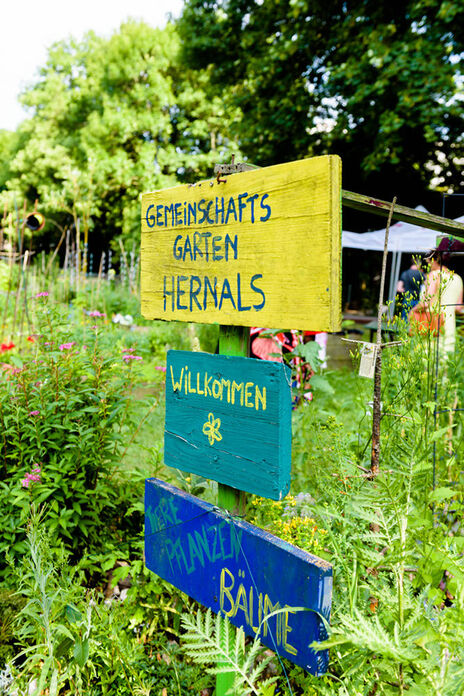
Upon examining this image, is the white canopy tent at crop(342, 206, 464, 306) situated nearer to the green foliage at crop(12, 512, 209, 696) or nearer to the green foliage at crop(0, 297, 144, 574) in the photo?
the green foliage at crop(0, 297, 144, 574)

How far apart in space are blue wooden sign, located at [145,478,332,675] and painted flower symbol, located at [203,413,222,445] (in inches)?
7.7

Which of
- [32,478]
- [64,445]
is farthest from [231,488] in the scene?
[64,445]

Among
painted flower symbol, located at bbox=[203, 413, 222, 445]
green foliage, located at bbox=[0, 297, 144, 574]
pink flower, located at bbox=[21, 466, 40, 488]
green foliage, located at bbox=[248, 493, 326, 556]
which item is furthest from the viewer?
green foliage, located at bbox=[0, 297, 144, 574]

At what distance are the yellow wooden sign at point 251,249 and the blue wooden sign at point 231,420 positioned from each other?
132 mm

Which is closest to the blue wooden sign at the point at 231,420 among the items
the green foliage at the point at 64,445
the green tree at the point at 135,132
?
the green foliage at the point at 64,445

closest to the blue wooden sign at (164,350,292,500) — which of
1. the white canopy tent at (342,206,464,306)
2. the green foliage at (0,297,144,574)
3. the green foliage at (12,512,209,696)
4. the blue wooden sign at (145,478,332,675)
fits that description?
the blue wooden sign at (145,478,332,675)

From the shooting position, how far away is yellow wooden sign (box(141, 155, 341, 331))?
1.17 meters

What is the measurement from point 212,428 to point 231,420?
0.29 ft

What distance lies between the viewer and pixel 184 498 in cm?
152

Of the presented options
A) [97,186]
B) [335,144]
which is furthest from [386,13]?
[97,186]

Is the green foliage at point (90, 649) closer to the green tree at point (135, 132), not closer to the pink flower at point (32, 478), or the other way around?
the pink flower at point (32, 478)

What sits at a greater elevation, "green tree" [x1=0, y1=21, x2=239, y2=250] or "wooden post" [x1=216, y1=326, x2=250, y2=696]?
"green tree" [x1=0, y1=21, x2=239, y2=250]

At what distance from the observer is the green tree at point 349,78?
7719mm

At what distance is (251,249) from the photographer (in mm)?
1334
